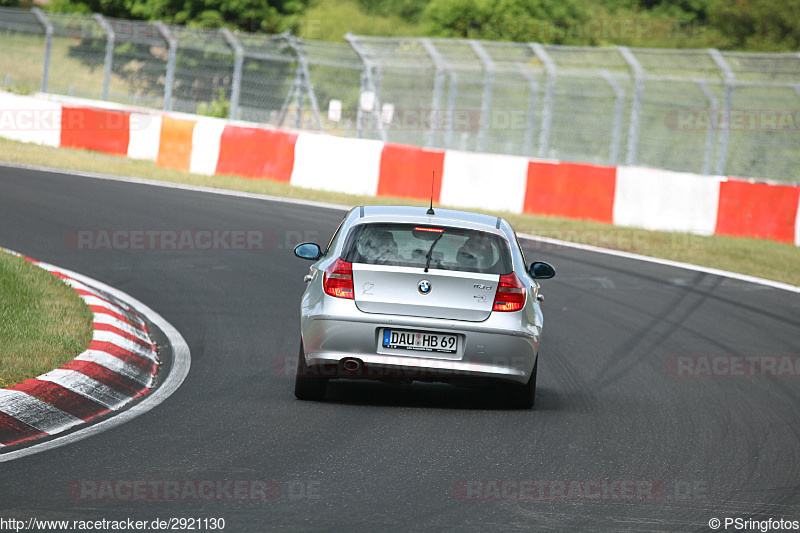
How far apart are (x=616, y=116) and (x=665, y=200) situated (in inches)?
146

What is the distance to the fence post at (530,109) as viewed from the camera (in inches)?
952

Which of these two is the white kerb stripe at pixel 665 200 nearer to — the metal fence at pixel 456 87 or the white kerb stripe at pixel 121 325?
the metal fence at pixel 456 87

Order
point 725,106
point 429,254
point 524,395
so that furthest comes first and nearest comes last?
point 725,106, point 524,395, point 429,254

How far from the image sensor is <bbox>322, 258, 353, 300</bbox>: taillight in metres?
7.54

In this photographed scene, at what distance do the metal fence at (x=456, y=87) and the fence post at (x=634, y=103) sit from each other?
0.03 meters

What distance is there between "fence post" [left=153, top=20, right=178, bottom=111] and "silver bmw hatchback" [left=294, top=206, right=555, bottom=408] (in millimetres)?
20975

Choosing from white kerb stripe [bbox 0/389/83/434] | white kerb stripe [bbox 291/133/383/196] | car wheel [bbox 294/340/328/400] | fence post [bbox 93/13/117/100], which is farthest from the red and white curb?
fence post [bbox 93/13/117/100]

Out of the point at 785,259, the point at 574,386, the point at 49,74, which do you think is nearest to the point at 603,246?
the point at 785,259

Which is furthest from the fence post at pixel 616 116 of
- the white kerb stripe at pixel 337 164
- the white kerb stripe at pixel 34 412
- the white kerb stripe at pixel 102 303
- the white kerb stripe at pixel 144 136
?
the white kerb stripe at pixel 34 412

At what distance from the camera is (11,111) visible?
86.9 feet

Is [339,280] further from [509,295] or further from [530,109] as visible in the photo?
[530,109]

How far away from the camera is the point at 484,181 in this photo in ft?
68.3

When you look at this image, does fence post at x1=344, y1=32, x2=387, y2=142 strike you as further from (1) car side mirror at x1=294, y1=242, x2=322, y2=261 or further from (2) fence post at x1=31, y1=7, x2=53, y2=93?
(1) car side mirror at x1=294, y1=242, x2=322, y2=261

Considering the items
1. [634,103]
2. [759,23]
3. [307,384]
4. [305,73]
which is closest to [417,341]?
[307,384]
